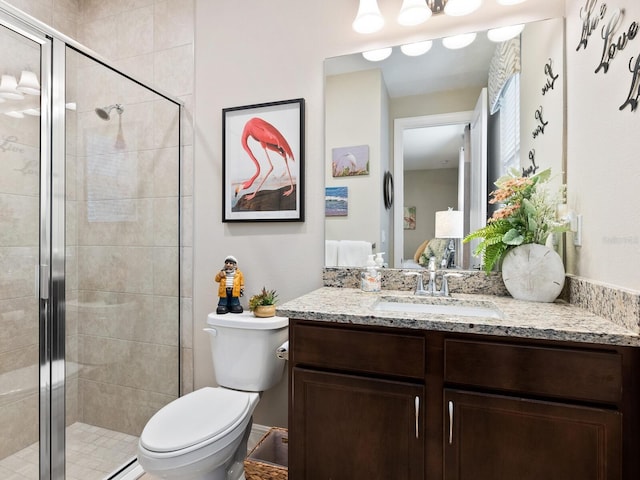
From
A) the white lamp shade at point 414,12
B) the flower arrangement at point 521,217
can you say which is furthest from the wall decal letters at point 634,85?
the white lamp shade at point 414,12

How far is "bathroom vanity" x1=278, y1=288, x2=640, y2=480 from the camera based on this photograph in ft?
3.07

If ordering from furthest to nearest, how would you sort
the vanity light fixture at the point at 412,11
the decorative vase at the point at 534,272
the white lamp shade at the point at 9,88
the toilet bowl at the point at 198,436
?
the vanity light fixture at the point at 412,11 → the white lamp shade at the point at 9,88 → the decorative vase at the point at 534,272 → the toilet bowl at the point at 198,436

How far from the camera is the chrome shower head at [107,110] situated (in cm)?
174

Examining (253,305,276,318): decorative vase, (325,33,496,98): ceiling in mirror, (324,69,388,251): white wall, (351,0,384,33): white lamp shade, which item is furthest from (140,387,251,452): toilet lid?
(351,0,384,33): white lamp shade

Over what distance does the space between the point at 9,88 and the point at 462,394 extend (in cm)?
211

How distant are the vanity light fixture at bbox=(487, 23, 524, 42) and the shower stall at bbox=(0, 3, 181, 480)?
1721 millimetres

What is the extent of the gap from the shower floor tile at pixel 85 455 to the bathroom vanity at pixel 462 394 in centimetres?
106

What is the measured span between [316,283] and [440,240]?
67 centimetres

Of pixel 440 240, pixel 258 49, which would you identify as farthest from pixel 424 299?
pixel 258 49

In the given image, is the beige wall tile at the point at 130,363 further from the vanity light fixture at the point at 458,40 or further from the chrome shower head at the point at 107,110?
the vanity light fixture at the point at 458,40

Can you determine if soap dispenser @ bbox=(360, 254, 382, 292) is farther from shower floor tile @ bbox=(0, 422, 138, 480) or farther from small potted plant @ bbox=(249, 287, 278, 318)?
shower floor tile @ bbox=(0, 422, 138, 480)

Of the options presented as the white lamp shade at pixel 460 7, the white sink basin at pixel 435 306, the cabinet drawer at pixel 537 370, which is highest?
the white lamp shade at pixel 460 7

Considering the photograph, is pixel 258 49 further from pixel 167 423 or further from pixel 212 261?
pixel 167 423

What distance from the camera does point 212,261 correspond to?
6.73 ft
